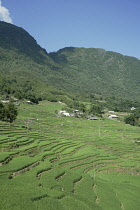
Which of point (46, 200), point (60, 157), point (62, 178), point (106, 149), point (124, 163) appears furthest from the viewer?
point (106, 149)

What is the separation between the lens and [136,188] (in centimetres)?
3497

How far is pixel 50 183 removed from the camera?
26219 millimetres

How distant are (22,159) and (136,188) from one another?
65.4 feet

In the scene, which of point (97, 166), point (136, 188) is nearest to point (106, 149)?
point (97, 166)

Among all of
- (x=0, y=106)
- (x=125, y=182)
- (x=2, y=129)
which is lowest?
(x=125, y=182)

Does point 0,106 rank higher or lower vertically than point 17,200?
higher

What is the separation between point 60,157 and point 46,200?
25194 millimetres

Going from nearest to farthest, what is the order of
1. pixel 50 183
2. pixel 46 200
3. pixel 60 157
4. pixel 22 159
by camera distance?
pixel 46 200
pixel 50 183
pixel 22 159
pixel 60 157

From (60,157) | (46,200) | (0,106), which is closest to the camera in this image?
(46,200)

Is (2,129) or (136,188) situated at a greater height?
(2,129)

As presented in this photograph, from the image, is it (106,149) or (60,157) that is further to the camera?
(106,149)

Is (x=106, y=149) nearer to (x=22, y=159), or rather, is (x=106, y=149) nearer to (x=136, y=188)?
(x=136, y=188)

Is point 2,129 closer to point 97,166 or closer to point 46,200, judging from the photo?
point 97,166

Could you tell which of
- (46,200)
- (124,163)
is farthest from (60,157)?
(46,200)
